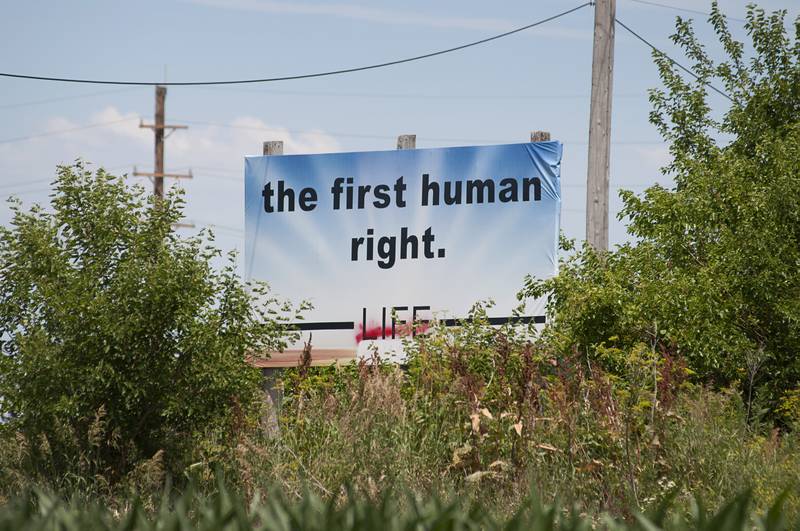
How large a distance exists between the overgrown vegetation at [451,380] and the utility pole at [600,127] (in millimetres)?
416

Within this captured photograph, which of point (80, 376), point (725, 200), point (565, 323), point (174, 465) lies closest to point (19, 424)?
point (80, 376)

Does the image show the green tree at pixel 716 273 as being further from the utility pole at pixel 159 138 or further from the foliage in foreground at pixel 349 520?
the utility pole at pixel 159 138

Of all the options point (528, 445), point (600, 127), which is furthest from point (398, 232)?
point (528, 445)

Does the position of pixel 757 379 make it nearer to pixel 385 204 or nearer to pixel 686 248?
pixel 686 248

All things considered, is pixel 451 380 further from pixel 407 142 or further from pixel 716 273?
pixel 407 142

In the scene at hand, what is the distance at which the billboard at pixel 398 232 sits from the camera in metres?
14.2

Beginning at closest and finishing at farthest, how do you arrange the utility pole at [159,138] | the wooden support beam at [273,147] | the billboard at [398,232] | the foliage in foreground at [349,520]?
the foliage in foreground at [349,520]
the billboard at [398,232]
the wooden support beam at [273,147]
the utility pole at [159,138]

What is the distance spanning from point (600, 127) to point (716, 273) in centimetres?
299

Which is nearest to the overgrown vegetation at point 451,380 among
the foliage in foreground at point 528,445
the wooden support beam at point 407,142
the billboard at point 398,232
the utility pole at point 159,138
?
the foliage in foreground at point 528,445

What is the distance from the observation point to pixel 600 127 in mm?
13031

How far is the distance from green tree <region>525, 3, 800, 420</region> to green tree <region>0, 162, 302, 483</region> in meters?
3.77

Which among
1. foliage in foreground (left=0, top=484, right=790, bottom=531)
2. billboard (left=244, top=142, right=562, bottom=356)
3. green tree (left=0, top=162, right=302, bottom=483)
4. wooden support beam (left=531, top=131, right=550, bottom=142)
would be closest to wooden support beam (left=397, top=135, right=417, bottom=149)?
billboard (left=244, top=142, right=562, bottom=356)

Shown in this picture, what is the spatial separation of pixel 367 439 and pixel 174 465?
2.60 m

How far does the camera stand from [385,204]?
587 inches
